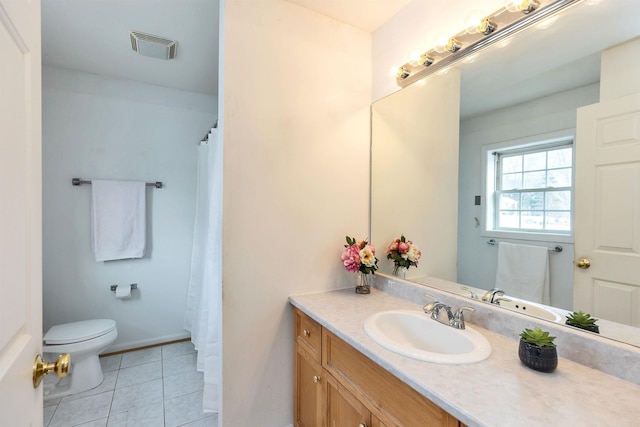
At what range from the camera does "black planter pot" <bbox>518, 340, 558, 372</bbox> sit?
2.72 feet

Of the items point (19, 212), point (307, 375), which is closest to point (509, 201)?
point (307, 375)

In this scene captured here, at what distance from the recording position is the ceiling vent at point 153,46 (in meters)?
1.95

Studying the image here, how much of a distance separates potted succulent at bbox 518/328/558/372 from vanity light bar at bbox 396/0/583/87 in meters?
1.11

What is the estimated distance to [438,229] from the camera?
1505 millimetres

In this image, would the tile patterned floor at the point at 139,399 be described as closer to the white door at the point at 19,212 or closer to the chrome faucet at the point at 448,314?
the white door at the point at 19,212

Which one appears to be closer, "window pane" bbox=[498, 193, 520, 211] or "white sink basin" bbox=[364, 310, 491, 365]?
"white sink basin" bbox=[364, 310, 491, 365]

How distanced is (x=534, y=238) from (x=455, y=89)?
0.77 meters

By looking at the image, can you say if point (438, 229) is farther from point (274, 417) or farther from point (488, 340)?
point (274, 417)

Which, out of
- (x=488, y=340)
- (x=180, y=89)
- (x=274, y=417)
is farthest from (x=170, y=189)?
(x=488, y=340)

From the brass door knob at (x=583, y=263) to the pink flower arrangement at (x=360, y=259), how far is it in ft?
2.76

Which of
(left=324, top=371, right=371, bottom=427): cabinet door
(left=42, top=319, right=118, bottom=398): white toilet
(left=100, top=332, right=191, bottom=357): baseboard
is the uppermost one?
(left=324, top=371, right=371, bottom=427): cabinet door

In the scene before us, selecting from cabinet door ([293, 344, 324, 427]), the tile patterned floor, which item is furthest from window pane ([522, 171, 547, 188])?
the tile patterned floor

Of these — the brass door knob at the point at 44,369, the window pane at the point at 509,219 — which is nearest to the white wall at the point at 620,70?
the window pane at the point at 509,219

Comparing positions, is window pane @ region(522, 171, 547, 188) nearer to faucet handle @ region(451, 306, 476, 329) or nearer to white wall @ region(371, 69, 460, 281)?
white wall @ region(371, 69, 460, 281)
